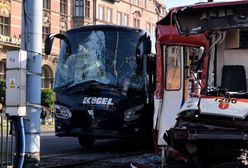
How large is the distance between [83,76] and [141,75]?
1444 millimetres

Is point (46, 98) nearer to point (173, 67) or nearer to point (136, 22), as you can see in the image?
point (136, 22)

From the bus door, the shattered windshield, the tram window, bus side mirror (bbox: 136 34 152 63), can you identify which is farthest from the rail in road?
bus side mirror (bbox: 136 34 152 63)

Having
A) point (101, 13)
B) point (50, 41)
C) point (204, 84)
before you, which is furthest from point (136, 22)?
point (204, 84)

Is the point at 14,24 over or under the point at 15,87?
over

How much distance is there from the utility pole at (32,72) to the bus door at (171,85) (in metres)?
2.09

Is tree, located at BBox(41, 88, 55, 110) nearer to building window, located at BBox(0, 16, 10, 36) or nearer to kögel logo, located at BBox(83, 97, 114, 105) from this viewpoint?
building window, located at BBox(0, 16, 10, 36)

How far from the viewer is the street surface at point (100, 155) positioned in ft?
32.4

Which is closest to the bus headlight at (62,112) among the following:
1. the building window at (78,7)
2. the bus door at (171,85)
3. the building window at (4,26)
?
the bus door at (171,85)

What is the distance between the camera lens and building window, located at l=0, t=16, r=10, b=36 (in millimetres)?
49500

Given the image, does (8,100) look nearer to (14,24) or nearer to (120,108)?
(120,108)

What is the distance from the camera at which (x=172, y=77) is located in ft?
28.7

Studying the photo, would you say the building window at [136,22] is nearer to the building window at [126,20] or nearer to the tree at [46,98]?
the building window at [126,20]

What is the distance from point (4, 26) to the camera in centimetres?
4972

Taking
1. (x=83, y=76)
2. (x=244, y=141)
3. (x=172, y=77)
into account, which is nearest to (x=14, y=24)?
(x=83, y=76)
